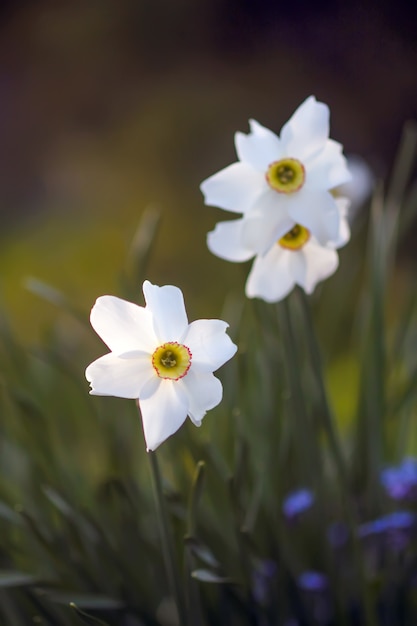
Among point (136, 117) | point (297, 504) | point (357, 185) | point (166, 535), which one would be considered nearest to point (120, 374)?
point (166, 535)

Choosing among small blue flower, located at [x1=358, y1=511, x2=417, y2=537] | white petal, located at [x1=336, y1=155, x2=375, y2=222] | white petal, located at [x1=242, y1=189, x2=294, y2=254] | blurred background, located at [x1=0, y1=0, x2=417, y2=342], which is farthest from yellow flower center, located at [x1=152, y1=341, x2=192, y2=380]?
blurred background, located at [x1=0, y1=0, x2=417, y2=342]

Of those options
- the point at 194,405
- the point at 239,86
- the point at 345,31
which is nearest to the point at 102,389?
the point at 194,405

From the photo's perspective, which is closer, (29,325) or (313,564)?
(313,564)

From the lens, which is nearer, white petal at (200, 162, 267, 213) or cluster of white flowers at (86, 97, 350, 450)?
cluster of white flowers at (86, 97, 350, 450)

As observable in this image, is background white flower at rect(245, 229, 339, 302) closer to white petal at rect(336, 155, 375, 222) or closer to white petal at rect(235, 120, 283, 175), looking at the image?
white petal at rect(235, 120, 283, 175)

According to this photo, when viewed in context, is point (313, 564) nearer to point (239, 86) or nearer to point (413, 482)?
point (413, 482)

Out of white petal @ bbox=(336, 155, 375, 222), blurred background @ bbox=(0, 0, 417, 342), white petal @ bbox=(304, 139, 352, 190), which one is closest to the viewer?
white petal @ bbox=(304, 139, 352, 190)
